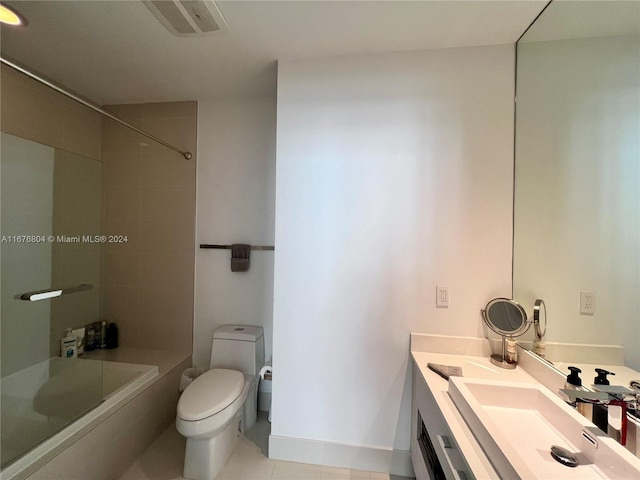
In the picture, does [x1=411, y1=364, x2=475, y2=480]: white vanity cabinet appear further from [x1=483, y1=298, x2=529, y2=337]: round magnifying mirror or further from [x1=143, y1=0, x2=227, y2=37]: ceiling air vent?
[x1=143, y1=0, x2=227, y2=37]: ceiling air vent

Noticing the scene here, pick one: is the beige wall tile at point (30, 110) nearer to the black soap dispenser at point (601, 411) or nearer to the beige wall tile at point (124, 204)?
the beige wall tile at point (124, 204)

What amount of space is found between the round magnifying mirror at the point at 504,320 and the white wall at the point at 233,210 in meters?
1.48

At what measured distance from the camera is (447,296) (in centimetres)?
139

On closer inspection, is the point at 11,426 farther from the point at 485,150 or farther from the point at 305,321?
the point at 485,150

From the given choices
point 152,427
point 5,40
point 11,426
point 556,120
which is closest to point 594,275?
point 556,120

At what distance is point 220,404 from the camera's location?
140cm

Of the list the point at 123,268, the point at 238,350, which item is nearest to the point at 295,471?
the point at 238,350

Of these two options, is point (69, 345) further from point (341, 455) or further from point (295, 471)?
point (341, 455)

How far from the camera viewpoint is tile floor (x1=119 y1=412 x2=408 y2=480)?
4.62 ft

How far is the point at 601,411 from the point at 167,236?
2624 mm

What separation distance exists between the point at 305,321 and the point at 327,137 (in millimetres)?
1085

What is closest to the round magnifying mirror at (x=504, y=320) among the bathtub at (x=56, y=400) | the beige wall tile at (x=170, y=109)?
the bathtub at (x=56, y=400)

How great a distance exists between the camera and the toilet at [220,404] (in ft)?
4.43

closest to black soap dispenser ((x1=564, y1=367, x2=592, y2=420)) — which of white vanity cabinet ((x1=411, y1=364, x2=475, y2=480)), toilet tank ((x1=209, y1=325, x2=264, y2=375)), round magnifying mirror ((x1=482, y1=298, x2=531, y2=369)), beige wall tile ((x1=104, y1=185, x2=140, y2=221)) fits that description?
round magnifying mirror ((x1=482, y1=298, x2=531, y2=369))
